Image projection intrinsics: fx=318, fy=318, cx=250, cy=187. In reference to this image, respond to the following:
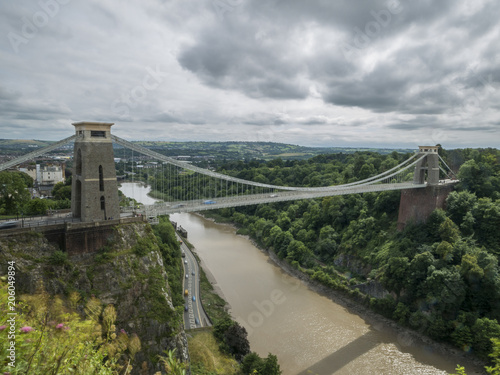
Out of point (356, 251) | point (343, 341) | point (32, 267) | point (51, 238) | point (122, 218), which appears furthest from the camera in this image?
point (356, 251)

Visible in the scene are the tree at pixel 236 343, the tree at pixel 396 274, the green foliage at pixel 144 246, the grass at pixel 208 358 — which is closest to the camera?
the grass at pixel 208 358

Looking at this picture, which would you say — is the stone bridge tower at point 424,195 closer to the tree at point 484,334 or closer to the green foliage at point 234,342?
the tree at point 484,334

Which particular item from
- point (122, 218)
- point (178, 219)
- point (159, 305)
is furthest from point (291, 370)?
point (178, 219)

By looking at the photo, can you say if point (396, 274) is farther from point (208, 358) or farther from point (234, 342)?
point (208, 358)

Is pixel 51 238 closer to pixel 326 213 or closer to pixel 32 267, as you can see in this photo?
pixel 32 267

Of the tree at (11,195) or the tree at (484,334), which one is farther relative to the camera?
the tree at (11,195)

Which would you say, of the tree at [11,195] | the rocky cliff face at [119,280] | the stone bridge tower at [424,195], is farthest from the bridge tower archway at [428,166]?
the tree at [11,195]
